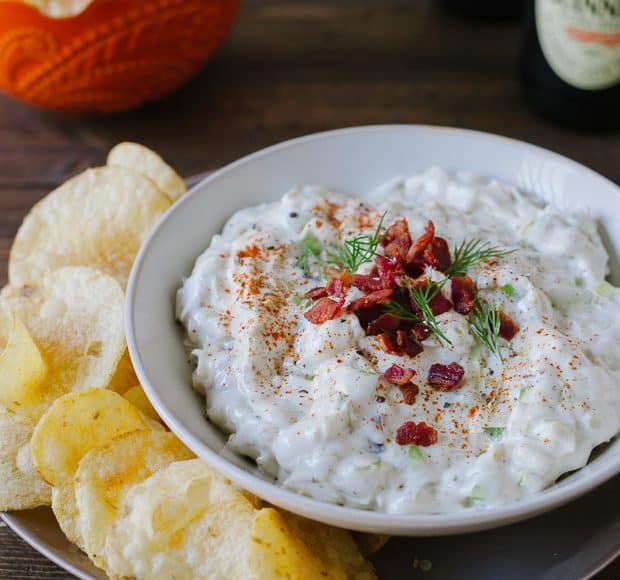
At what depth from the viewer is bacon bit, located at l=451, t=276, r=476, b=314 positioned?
2.49 meters

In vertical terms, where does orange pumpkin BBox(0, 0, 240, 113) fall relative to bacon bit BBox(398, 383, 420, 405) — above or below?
above

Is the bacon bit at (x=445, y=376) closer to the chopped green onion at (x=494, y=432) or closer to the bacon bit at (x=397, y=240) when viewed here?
the chopped green onion at (x=494, y=432)

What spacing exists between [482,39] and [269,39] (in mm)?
1150

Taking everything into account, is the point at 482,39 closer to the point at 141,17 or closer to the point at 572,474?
the point at 141,17

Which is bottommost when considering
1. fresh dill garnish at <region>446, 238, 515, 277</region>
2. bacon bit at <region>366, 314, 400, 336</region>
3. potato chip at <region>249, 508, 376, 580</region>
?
potato chip at <region>249, 508, 376, 580</region>

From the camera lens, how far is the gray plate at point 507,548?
2.22 meters

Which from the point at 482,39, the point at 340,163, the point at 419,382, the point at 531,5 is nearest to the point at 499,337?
the point at 419,382

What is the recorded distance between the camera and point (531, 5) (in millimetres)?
3906

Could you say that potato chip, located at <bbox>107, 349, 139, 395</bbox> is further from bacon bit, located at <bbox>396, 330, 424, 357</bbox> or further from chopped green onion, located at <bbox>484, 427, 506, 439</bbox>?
chopped green onion, located at <bbox>484, 427, 506, 439</bbox>

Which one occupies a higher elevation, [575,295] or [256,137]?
[575,295]

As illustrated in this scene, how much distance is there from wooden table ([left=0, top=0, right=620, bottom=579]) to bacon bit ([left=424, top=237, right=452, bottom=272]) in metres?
1.51

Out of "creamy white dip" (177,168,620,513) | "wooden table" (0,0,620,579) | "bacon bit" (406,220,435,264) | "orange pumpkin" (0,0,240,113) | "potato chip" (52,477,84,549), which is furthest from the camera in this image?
"wooden table" (0,0,620,579)

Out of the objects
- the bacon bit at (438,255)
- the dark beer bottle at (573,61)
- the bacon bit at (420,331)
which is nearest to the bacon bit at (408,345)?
the bacon bit at (420,331)

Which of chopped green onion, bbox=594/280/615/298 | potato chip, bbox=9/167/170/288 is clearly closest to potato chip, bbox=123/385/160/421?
potato chip, bbox=9/167/170/288
